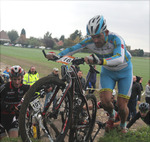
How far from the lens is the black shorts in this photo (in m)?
3.93

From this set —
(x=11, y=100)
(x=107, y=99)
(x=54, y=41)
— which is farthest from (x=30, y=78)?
(x=54, y=41)

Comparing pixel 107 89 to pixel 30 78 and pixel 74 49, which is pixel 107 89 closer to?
pixel 74 49

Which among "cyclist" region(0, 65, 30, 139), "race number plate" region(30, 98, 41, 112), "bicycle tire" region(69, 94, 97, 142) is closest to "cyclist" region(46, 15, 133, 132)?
"bicycle tire" region(69, 94, 97, 142)

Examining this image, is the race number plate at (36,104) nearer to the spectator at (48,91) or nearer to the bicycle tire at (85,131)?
the spectator at (48,91)

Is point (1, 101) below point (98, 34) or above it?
below

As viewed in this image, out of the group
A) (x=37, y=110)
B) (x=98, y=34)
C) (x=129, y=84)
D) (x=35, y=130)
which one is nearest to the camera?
(x=37, y=110)

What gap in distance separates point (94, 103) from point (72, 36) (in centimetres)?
9805

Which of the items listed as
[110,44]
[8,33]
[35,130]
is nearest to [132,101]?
[110,44]

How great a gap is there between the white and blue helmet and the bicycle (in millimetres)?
821

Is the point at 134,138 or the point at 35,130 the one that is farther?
the point at 134,138

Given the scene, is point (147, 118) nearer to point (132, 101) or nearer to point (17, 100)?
point (132, 101)

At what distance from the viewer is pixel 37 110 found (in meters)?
2.66

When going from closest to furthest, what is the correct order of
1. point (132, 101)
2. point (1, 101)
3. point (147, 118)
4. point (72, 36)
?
1. point (1, 101)
2. point (147, 118)
3. point (132, 101)
4. point (72, 36)

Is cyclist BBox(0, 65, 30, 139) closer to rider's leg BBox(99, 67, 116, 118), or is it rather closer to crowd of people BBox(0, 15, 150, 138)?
crowd of people BBox(0, 15, 150, 138)
